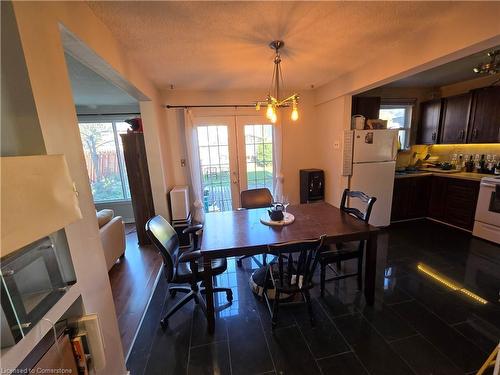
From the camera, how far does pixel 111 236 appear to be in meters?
2.66

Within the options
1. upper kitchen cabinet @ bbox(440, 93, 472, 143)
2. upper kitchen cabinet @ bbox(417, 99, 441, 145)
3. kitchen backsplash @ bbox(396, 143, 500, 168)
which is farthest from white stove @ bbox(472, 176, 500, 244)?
upper kitchen cabinet @ bbox(417, 99, 441, 145)

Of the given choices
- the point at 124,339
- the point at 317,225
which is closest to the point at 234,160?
the point at 317,225

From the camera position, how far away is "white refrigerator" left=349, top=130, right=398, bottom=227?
3.30 m

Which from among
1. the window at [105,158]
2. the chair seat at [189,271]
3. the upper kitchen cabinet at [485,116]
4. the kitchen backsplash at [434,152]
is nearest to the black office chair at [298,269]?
the chair seat at [189,271]

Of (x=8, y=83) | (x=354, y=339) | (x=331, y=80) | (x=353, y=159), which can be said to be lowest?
(x=354, y=339)

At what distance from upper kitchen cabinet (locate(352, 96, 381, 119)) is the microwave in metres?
3.90

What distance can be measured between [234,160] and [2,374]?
133 inches

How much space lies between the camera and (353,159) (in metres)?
3.33

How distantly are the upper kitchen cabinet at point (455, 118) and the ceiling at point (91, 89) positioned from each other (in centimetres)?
530

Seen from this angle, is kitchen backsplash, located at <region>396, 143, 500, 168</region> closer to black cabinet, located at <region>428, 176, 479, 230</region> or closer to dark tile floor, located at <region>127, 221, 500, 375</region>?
black cabinet, located at <region>428, 176, 479, 230</region>

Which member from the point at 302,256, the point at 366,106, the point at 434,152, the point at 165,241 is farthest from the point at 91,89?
the point at 434,152

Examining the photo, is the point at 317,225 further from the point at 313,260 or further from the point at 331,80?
the point at 331,80

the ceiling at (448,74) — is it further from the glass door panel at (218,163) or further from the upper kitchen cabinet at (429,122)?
the glass door panel at (218,163)

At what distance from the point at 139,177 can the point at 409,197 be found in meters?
4.57
